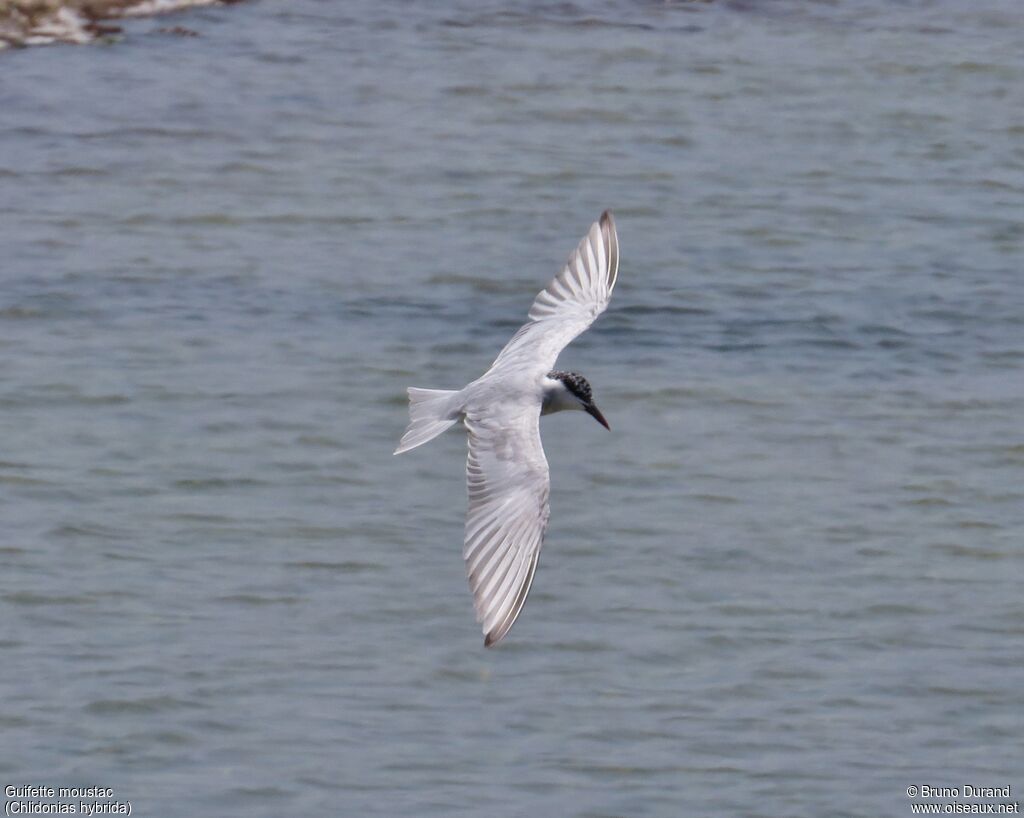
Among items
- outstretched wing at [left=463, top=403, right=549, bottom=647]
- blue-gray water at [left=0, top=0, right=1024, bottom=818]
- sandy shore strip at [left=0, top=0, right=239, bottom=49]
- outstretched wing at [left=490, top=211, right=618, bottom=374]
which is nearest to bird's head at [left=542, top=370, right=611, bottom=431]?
outstretched wing at [left=463, top=403, right=549, bottom=647]

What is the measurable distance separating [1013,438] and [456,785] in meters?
3.67

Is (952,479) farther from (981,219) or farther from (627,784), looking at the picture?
(981,219)

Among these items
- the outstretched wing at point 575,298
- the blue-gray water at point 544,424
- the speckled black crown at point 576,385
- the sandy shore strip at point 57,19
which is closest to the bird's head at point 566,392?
the speckled black crown at point 576,385

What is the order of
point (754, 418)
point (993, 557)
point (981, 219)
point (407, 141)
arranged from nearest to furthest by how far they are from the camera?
point (993, 557) < point (754, 418) < point (981, 219) < point (407, 141)

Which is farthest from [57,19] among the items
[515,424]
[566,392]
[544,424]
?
[515,424]

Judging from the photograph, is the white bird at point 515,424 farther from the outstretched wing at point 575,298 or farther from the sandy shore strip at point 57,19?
the sandy shore strip at point 57,19

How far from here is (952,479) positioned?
352 inches

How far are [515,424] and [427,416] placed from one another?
0.42 metres

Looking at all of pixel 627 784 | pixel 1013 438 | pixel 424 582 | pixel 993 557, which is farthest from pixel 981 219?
pixel 627 784

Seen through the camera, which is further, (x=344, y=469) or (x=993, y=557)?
(x=344, y=469)

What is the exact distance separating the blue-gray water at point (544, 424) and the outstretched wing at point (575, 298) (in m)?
0.75

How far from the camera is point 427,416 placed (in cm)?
720

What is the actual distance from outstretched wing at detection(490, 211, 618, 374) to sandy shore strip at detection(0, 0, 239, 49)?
8.25 meters

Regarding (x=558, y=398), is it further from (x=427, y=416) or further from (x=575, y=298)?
(x=575, y=298)
